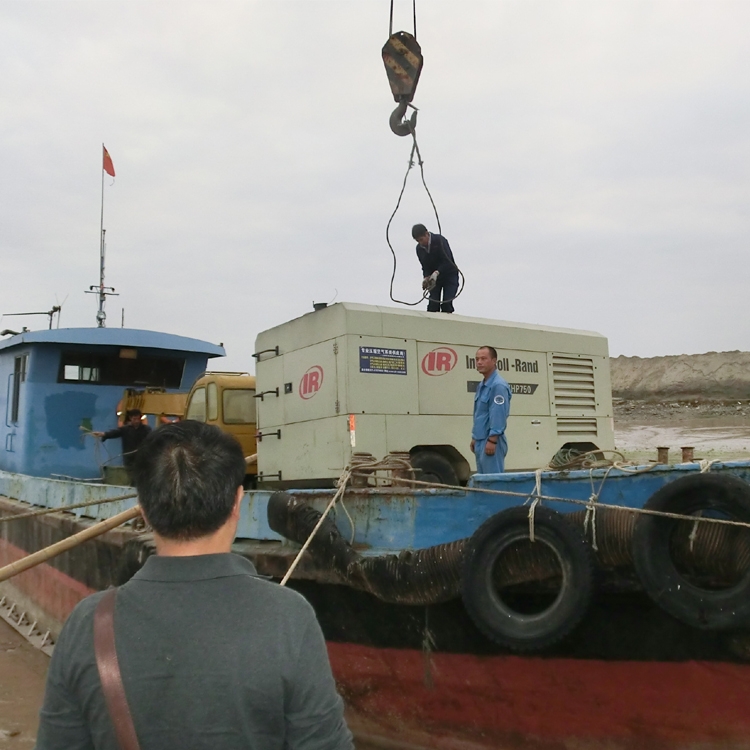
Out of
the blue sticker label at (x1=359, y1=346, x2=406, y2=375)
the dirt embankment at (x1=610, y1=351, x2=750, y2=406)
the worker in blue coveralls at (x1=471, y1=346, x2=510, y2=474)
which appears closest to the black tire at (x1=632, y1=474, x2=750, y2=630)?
the worker in blue coveralls at (x1=471, y1=346, x2=510, y2=474)

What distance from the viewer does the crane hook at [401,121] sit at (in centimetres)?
706

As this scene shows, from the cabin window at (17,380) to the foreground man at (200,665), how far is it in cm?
922

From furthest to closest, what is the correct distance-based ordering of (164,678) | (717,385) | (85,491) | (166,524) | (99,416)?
(717,385) < (99,416) < (85,491) < (166,524) < (164,678)

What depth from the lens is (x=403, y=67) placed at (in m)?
7.00

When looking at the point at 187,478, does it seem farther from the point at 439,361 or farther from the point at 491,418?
the point at 439,361

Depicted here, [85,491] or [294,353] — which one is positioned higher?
[294,353]

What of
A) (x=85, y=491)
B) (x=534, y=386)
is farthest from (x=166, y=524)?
(x=85, y=491)

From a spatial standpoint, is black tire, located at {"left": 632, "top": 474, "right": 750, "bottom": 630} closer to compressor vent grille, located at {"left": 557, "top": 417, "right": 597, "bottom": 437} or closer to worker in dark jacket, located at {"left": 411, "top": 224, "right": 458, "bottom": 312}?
compressor vent grille, located at {"left": 557, "top": 417, "right": 597, "bottom": 437}

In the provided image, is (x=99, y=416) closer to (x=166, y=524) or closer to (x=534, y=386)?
(x=534, y=386)

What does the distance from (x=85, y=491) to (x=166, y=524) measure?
22.4 ft

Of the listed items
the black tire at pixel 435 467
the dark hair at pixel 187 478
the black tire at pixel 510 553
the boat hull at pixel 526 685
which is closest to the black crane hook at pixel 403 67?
the black tire at pixel 435 467

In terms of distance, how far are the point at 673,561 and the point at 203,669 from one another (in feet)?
9.31

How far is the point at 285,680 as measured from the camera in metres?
1.30

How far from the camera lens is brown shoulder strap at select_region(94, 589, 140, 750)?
126 centimetres
